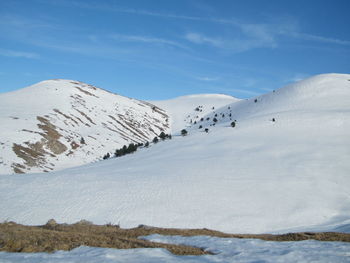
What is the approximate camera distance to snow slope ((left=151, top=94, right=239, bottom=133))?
382 ft

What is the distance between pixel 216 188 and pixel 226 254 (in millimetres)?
15536

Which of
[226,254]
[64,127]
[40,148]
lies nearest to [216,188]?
[226,254]

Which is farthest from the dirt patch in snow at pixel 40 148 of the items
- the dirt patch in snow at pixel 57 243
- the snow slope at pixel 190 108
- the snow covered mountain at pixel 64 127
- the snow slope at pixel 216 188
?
the snow slope at pixel 190 108

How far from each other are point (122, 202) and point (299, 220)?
40.8 feet

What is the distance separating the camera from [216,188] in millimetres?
25156

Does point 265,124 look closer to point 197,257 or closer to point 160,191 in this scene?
point 160,191

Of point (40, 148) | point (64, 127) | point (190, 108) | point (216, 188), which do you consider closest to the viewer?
point (216, 188)

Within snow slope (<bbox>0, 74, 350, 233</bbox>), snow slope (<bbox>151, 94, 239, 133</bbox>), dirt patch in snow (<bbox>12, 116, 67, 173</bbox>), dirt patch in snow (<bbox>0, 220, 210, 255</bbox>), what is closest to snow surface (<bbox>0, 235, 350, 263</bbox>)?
dirt patch in snow (<bbox>0, 220, 210, 255</bbox>)

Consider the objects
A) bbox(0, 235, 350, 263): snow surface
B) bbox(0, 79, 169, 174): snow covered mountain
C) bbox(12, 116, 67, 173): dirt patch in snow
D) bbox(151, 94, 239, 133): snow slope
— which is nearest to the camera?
bbox(0, 235, 350, 263): snow surface

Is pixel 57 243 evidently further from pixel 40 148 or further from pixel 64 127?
pixel 64 127

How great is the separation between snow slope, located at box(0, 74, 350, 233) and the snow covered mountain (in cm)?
1958

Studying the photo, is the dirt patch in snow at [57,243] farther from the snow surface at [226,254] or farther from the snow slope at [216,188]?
the snow slope at [216,188]

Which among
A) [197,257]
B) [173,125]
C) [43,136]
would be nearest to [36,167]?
[43,136]

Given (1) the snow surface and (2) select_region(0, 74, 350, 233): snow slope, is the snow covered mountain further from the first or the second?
(1) the snow surface
